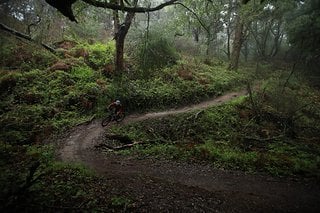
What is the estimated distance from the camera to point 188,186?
8523 mm

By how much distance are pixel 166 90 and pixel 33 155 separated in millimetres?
9890

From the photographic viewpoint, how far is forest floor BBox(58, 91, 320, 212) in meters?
7.42

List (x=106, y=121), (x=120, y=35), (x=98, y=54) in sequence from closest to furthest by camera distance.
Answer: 1. (x=106, y=121)
2. (x=120, y=35)
3. (x=98, y=54)

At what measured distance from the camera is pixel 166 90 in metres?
17.7

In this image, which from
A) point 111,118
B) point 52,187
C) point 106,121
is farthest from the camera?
point 111,118

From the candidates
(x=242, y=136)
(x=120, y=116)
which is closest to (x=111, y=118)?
(x=120, y=116)

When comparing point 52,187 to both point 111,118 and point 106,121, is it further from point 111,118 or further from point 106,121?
point 111,118

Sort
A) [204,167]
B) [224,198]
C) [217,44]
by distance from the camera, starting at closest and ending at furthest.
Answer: [224,198] < [204,167] < [217,44]

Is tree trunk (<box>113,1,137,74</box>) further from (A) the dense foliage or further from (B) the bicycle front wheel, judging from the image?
(B) the bicycle front wheel

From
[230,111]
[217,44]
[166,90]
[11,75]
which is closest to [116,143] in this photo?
[166,90]

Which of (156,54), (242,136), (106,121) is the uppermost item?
(156,54)

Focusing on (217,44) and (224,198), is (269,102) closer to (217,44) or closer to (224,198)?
(224,198)

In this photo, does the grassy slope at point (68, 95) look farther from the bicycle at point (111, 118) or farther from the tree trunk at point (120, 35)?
the bicycle at point (111, 118)

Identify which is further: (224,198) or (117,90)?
(117,90)
